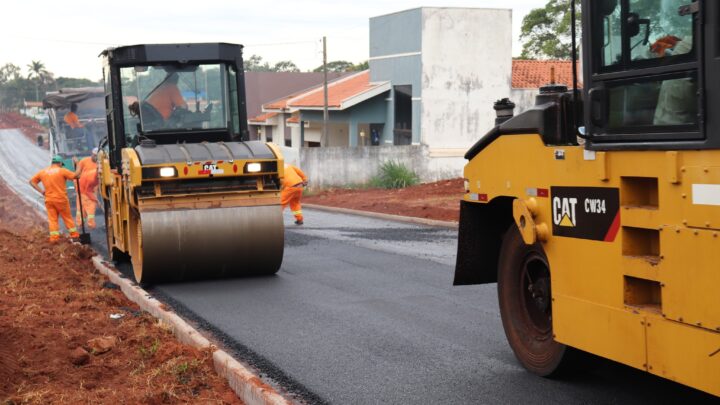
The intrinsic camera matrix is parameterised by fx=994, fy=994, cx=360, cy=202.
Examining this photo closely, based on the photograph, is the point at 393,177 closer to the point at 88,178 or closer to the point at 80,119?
the point at 80,119

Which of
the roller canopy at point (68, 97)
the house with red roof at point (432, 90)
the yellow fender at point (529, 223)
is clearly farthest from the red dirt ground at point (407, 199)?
the yellow fender at point (529, 223)

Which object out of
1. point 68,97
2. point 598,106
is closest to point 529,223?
point 598,106

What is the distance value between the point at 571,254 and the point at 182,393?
8.87 feet

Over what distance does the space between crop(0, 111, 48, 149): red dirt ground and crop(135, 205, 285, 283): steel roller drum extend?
196 feet

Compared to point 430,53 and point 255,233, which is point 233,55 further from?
point 430,53

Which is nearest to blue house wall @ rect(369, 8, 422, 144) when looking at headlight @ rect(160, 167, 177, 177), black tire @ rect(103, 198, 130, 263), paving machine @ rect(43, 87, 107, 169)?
paving machine @ rect(43, 87, 107, 169)

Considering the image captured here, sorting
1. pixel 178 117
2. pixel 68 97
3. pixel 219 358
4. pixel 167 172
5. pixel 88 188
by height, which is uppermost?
pixel 68 97

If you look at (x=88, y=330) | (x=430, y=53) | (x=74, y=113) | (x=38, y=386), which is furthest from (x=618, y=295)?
(x=430, y=53)

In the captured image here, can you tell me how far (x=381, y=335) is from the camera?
8.09 meters

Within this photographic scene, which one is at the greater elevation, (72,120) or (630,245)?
(72,120)

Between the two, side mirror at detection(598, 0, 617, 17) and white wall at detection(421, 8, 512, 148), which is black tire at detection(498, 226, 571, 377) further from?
white wall at detection(421, 8, 512, 148)

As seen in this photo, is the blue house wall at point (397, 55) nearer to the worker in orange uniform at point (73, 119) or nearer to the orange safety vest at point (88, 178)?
the worker in orange uniform at point (73, 119)

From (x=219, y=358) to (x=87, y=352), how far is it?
131 centimetres

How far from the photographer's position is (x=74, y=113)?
1045 inches
